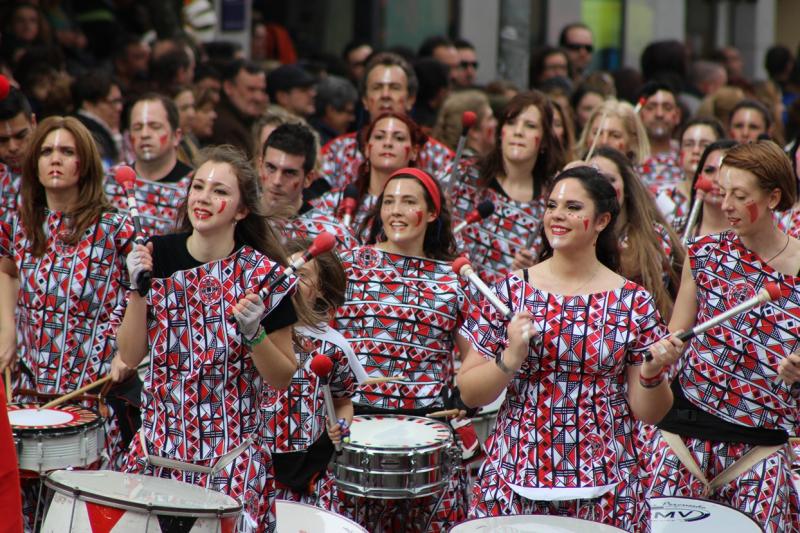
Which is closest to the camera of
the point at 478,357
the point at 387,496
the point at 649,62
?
the point at 478,357

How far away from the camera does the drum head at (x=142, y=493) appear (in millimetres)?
4207

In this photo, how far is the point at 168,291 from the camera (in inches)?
191

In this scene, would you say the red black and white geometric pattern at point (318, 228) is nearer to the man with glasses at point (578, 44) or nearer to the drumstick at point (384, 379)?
the drumstick at point (384, 379)

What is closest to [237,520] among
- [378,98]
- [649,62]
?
[378,98]

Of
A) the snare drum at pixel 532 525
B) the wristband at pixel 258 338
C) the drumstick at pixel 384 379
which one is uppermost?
the wristband at pixel 258 338

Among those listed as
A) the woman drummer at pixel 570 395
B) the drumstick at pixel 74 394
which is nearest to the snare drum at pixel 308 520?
the woman drummer at pixel 570 395

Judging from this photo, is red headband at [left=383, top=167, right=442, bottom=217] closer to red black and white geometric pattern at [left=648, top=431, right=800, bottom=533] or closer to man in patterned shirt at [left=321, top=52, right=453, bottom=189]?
red black and white geometric pattern at [left=648, top=431, right=800, bottom=533]

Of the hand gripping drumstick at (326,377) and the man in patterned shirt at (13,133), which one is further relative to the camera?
the man in patterned shirt at (13,133)

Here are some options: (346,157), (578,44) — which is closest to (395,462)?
(346,157)

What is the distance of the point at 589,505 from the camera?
4.65 meters

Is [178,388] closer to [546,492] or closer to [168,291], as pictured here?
[168,291]

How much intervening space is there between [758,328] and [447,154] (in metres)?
3.71

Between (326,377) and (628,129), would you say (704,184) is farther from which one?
(326,377)

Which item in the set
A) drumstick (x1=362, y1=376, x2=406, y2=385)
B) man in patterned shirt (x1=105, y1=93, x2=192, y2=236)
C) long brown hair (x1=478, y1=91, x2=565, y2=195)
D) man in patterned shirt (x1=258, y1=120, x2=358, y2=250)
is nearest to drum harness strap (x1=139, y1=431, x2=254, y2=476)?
drumstick (x1=362, y1=376, x2=406, y2=385)
